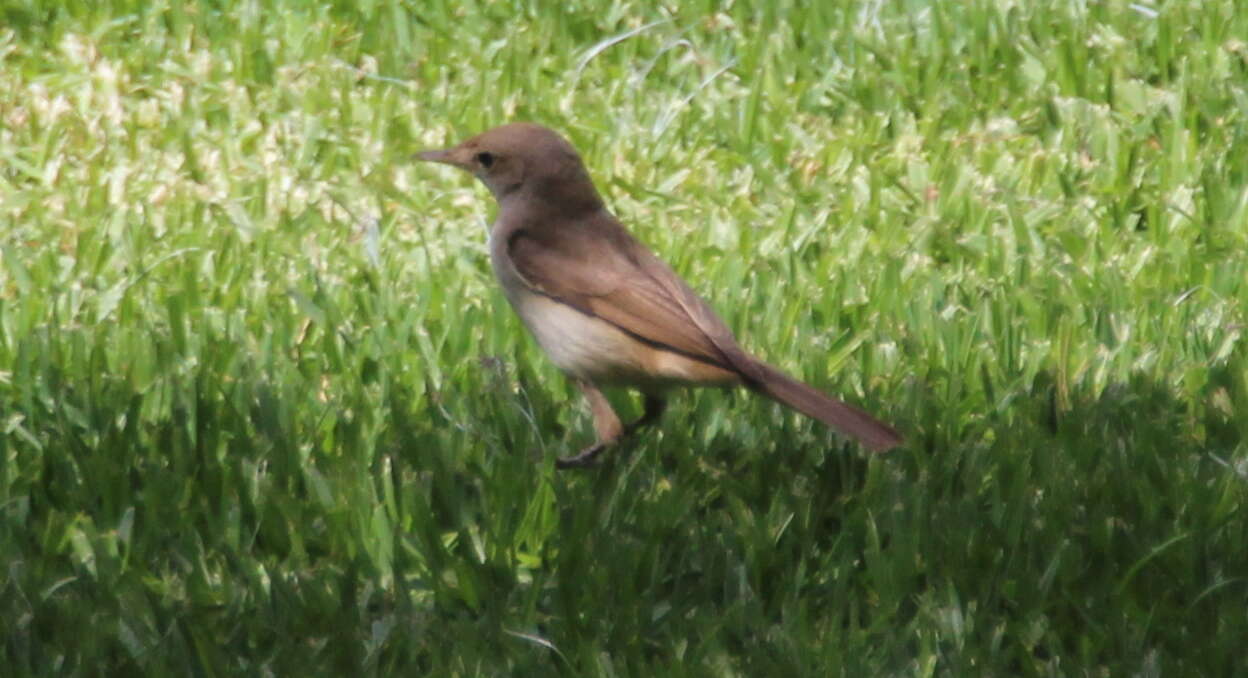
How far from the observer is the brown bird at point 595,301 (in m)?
5.44

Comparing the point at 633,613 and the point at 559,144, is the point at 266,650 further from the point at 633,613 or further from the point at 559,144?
the point at 559,144

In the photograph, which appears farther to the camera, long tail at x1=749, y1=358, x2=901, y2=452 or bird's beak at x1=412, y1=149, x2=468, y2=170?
bird's beak at x1=412, y1=149, x2=468, y2=170

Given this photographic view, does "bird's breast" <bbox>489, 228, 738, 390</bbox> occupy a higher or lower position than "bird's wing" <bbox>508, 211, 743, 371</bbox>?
lower

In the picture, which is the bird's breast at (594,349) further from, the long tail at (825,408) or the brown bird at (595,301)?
the long tail at (825,408)

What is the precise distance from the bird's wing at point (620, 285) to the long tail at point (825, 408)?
9 cm

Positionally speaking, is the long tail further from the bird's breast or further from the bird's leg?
the bird's leg

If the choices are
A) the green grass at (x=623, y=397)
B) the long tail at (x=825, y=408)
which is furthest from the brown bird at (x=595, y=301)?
the green grass at (x=623, y=397)

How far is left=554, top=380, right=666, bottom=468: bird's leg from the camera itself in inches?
219

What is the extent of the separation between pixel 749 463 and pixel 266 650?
1512 millimetres

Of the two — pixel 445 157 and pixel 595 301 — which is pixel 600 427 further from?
pixel 445 157

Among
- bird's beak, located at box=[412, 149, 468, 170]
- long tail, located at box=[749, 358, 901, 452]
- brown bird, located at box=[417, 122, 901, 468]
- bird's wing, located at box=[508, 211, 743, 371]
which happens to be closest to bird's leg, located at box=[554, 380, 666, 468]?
brown bird, located at box=[417, 122, 901, 468]

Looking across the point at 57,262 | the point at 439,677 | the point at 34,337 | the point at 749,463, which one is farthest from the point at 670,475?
the point at 57,262

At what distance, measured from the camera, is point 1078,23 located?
8297mm

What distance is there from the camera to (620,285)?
5742 millimetres
